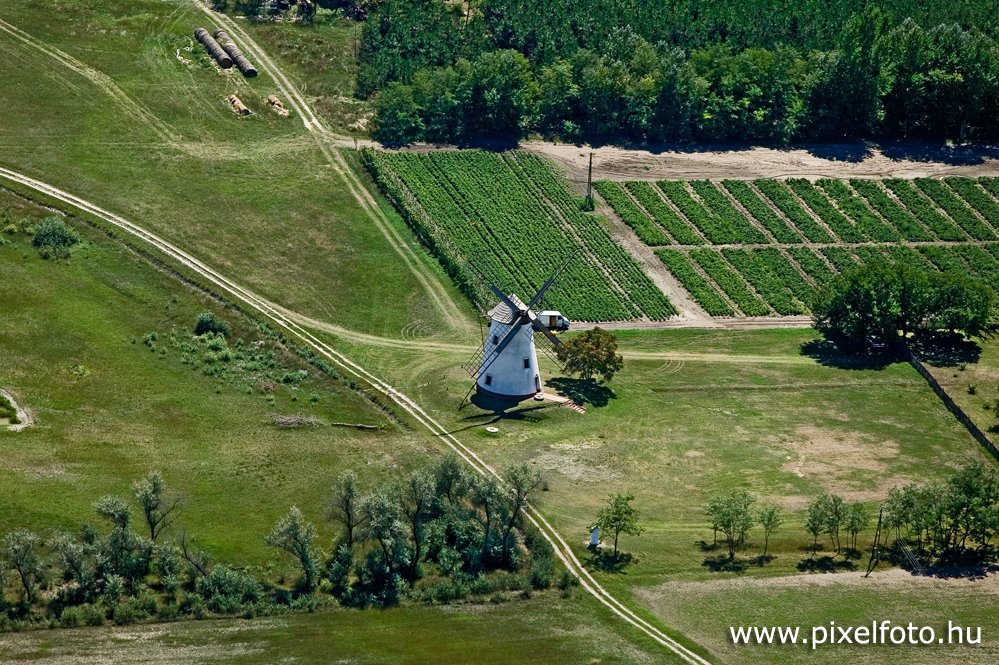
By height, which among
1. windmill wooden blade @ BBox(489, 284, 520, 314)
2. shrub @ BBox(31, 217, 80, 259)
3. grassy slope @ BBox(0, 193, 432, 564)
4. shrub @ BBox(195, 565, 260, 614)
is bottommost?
shrub @ BBox(195, 565, 260, 614)

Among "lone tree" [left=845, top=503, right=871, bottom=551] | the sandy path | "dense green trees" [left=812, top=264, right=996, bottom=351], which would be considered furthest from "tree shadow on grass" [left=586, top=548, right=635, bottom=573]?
"dense green trees" [left=812, top=264, right=996, bottom=351]

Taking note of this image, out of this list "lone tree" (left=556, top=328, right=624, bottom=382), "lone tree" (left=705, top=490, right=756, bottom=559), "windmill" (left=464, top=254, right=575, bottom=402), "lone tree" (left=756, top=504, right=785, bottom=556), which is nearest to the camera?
"lone tree" (left=705, top=490, right=756, bottom=559)

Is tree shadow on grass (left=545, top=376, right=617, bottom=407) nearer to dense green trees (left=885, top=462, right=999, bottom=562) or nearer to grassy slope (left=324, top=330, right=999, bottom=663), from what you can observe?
grassy slope (left=324, top=330, right=999, bottom=663)

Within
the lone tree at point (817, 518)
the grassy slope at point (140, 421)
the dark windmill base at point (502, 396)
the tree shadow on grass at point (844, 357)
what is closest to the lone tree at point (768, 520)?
the lone tree at point (817, 518)

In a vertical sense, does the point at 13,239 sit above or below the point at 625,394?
above

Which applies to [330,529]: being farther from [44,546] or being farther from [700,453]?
[700,453]

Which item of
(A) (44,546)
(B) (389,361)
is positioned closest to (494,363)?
(B) (389,361)

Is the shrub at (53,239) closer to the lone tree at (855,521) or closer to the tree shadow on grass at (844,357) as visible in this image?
the tree shadow on grass at (844,357)
